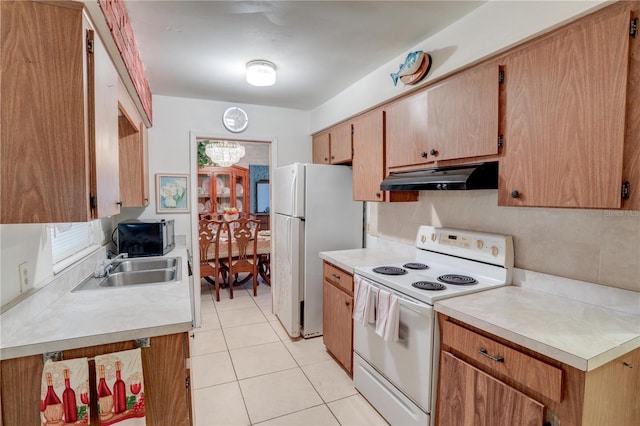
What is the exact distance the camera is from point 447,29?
189 centimetres

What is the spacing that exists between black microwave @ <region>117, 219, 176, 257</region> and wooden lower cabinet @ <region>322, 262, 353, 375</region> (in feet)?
4.75

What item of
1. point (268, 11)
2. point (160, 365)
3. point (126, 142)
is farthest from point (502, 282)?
point (126, 142)

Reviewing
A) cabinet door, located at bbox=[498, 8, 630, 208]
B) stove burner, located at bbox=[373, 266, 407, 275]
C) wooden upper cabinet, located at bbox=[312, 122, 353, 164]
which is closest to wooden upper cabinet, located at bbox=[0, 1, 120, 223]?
stove burner, located at bbox=[373, 266, 407, 275]

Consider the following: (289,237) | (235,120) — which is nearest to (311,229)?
(289,237)

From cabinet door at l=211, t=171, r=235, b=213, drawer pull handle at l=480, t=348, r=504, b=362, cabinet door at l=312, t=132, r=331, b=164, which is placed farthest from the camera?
cabinet door at l=211, t=171, r=235, b=213

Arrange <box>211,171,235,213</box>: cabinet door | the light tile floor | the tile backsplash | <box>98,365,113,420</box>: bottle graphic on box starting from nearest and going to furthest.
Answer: <box>98,365,113,420</box>: bottle graphic on box
the tile backsplash
the light tile floor
<box>211,171,235,213</box>: cabinet door

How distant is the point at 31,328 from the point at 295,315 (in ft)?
6.99

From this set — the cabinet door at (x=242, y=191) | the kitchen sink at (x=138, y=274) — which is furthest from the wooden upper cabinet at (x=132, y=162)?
the cabinet door at (x=242, y=191)

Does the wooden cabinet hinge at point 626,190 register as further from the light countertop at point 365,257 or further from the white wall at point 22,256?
the white wall at point 22,256

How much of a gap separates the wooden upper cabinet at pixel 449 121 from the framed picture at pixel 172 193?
218 centimetres

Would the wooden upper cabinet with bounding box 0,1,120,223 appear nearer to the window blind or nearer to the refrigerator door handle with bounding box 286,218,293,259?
the window blind

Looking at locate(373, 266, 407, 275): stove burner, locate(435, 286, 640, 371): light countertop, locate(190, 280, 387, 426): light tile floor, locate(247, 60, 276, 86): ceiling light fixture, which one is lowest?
locate(190, 280, 387, 426): light tile floor

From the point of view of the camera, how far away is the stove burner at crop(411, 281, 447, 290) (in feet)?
5.69

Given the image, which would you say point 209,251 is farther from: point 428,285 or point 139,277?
point 428,285
